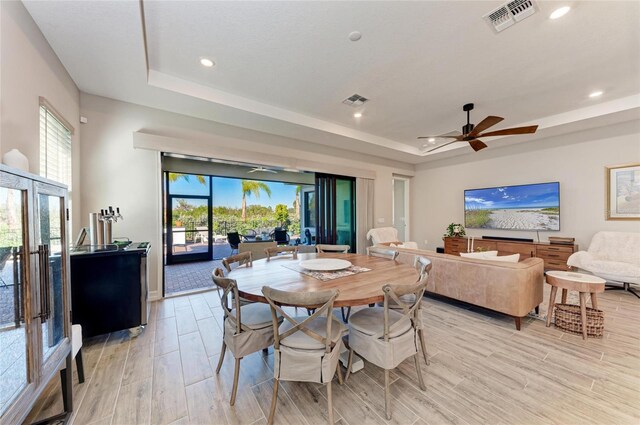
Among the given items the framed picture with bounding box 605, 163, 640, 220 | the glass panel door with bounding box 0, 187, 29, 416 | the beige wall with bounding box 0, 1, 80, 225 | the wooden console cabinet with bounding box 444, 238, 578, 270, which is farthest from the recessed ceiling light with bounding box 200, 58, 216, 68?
the framed picture with bounding box 605, 163, 640, 220

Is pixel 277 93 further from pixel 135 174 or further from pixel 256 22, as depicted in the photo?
pixel 135 174

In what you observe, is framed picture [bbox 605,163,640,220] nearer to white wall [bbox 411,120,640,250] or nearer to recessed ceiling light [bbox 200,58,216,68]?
white wall [bbox 411,120,640,250]

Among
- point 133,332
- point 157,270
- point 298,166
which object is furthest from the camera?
point 298,166

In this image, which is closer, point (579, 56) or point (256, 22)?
point (256, 22)

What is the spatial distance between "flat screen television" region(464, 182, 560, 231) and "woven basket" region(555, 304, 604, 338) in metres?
3.01

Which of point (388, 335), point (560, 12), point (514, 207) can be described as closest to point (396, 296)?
point (388, 335)

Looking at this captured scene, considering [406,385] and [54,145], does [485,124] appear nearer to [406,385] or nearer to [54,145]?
[406,385]

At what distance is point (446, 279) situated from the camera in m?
3.22

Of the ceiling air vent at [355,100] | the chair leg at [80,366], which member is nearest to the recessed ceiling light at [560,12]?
the ceiling air vent at [355,100]

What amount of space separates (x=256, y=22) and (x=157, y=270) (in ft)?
11.3

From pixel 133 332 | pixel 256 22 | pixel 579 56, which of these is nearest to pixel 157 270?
pixel 133 332

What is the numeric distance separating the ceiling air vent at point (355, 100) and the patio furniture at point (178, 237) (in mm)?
5810

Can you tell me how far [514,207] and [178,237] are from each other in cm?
847

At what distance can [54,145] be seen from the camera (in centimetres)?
242
